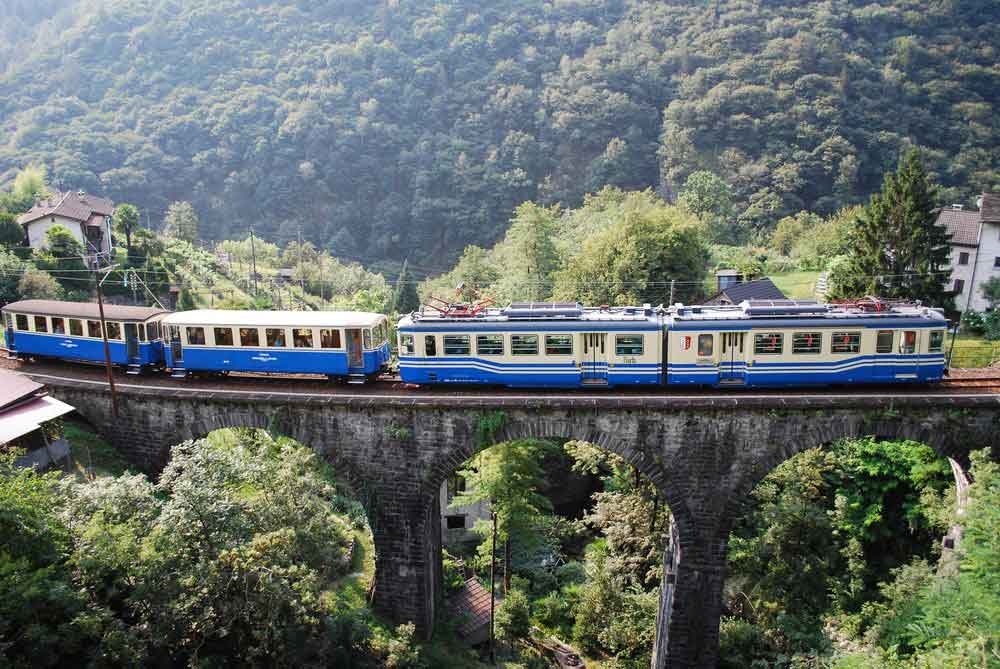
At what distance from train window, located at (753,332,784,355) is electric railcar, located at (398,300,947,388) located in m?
0.03

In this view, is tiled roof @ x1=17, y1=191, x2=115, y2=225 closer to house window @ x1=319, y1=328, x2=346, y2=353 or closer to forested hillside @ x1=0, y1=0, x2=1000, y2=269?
forested hillside @ x1=0, y1=0, x2=1000, y2=269

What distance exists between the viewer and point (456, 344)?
2359 centimetres

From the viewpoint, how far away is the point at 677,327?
22312 millimetres

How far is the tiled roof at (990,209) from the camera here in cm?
4106

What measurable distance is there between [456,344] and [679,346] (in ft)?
25.9

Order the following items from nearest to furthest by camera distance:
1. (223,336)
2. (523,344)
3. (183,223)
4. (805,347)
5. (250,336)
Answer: (805,347) < (523,344) < (250,336) < (223,336) < (183,223)

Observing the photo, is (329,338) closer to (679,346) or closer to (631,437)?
(631,437)

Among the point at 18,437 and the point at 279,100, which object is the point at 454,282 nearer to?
the point at 18,437

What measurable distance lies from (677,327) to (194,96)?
10102cm

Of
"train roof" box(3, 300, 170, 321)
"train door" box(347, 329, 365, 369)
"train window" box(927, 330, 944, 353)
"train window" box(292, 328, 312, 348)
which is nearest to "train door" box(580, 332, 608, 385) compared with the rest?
"train door" box(347, 329, 365, 369)

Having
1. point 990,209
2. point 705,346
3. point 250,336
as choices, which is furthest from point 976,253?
point 250,336

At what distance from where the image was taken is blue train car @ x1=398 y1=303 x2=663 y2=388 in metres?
22.7

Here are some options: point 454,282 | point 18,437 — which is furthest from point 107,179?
point 18,437

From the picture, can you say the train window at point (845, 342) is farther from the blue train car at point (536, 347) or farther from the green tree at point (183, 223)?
the green tree at point (183, 223)
